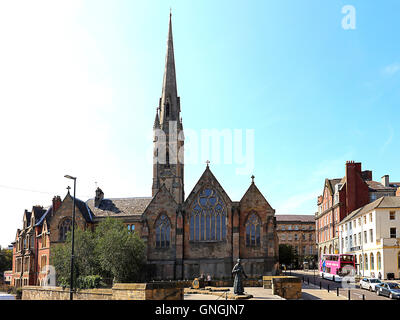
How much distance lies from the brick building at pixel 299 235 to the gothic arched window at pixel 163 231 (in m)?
72.0

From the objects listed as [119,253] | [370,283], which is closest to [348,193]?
[370,283]

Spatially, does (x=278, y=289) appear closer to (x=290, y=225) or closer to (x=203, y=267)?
(x=203, y=267)

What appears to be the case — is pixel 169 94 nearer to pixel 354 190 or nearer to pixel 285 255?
pixel 354 190

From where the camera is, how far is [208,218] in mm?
56562

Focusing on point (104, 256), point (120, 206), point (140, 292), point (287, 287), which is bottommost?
point (287, 287)

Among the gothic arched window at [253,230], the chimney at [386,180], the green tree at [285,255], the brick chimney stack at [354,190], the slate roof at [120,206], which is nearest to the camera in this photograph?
the gothic arched window at [253,230]

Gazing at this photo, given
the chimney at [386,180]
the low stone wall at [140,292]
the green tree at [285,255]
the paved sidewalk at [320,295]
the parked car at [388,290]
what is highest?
the chimney at [386,180]

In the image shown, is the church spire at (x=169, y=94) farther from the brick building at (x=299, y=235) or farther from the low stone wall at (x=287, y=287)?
the low stone wall at (x=287, y=287)

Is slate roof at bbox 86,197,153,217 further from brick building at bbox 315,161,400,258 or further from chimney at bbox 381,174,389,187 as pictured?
chimney at bbox 381,174,389,187

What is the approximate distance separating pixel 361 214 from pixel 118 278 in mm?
35520

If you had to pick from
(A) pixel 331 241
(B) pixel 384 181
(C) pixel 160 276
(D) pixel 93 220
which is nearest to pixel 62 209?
(D) pixel 93 220

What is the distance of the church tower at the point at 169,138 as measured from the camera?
77812 millimetres

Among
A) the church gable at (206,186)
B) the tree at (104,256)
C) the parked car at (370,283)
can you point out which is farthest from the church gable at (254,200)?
the parked car at (370,283)

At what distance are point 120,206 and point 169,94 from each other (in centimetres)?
2969
